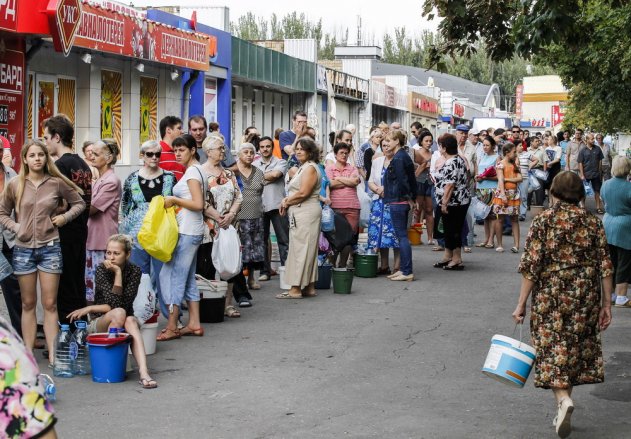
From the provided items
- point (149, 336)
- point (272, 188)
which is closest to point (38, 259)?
point (149, 336)

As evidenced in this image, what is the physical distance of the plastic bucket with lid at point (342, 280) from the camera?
13031 mm

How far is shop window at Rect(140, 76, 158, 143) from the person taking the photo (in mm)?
23578

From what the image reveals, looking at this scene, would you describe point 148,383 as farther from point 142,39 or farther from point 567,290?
point 142,39

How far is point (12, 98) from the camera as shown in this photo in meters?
17.0

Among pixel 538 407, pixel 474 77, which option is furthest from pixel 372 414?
pixel 474 77

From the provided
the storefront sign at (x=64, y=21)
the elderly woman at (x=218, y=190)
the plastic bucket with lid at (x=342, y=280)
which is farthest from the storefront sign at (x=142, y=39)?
the elderly woman at (x=218, y=190)

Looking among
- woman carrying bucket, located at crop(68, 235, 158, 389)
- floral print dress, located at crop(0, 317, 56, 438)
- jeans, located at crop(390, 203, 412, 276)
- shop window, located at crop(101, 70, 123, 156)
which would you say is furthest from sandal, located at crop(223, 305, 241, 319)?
shop window, located at crop(101, 70, 123, 156)

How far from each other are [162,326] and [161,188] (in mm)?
1490

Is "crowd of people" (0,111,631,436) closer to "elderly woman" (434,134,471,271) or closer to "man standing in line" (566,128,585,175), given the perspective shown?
"elderly woman" (434,134,471,271)

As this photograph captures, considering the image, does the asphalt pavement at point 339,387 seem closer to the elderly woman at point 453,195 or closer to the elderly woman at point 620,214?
the elderly woman at point 620,214

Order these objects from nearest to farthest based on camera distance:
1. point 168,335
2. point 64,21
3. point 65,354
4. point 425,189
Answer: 1. point 65,354
2. point 168,335
3. point 64,21
4. point 425,189

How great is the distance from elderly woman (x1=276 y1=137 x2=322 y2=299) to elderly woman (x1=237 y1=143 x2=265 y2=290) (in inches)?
12.8

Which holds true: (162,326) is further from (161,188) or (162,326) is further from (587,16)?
(587,16)

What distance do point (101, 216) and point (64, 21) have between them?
8020 millimetres
